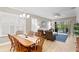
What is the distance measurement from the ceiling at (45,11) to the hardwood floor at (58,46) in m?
0.53

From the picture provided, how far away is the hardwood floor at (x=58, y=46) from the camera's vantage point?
2.20 metres

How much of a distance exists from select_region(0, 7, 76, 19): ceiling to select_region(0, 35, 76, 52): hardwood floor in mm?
527

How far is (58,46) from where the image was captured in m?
2.27

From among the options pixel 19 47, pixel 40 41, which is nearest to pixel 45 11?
pixel 40 41

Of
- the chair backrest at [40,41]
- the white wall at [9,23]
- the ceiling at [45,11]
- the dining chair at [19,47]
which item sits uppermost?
the ceiling at [45,11]

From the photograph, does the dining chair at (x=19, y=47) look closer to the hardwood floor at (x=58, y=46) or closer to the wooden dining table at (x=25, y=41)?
the wooden dining table at (x=25, y=41)

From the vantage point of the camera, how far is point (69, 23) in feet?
7.38

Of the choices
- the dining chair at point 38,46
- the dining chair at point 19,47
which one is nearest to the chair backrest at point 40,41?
the dining chair at point 38,46

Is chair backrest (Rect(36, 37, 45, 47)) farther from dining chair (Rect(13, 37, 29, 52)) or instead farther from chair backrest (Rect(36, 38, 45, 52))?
dining chair (Rect(13, 37, 29, 52))
